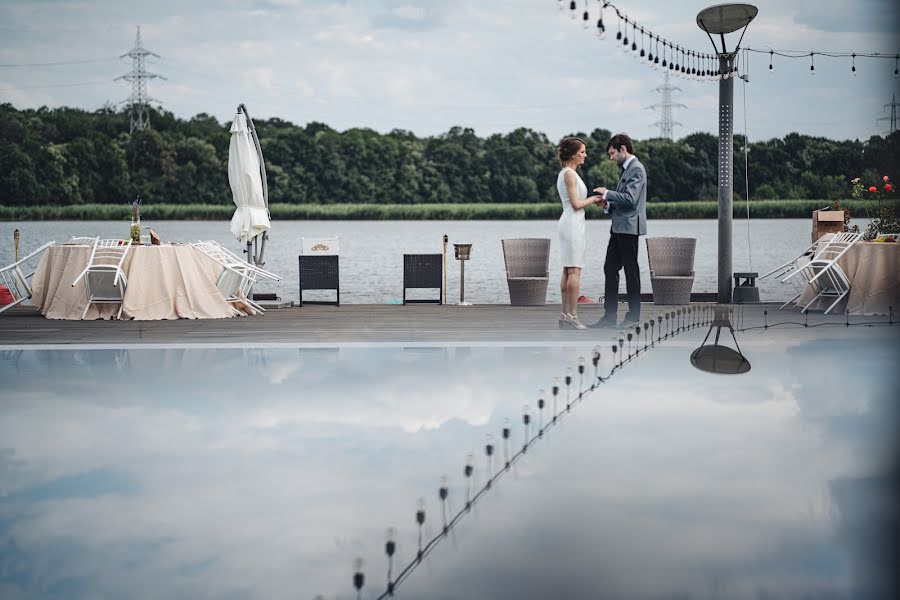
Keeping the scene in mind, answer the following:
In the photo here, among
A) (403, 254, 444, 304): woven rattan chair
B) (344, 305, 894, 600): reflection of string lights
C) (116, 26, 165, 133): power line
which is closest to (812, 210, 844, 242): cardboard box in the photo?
(344, 305, 894, 600): reflection of string lights

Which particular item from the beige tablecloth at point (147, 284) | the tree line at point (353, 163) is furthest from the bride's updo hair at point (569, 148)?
the tree line at point (353, 163)

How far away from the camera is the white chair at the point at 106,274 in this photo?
893cm

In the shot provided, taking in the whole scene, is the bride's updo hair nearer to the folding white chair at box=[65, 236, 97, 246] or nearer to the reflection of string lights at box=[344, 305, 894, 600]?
the reflection of string lights at box=[344, 305, 894, 600]

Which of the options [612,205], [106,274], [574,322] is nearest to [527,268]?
[574,322]

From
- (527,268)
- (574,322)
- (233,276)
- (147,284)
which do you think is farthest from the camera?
(527,268)

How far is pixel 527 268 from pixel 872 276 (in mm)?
3325

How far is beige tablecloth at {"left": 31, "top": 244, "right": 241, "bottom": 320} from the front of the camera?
357 inches

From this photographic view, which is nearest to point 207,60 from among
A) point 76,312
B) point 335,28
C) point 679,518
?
point 335,28

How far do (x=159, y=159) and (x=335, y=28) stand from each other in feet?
40.9

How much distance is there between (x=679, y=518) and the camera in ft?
11.4

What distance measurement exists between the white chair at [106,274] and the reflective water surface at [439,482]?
2313 mm

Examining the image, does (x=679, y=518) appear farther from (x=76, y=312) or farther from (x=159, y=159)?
(x=159, y=159)

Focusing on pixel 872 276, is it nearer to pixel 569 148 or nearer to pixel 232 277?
pixel 569 148

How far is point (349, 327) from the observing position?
8883 millimetres
